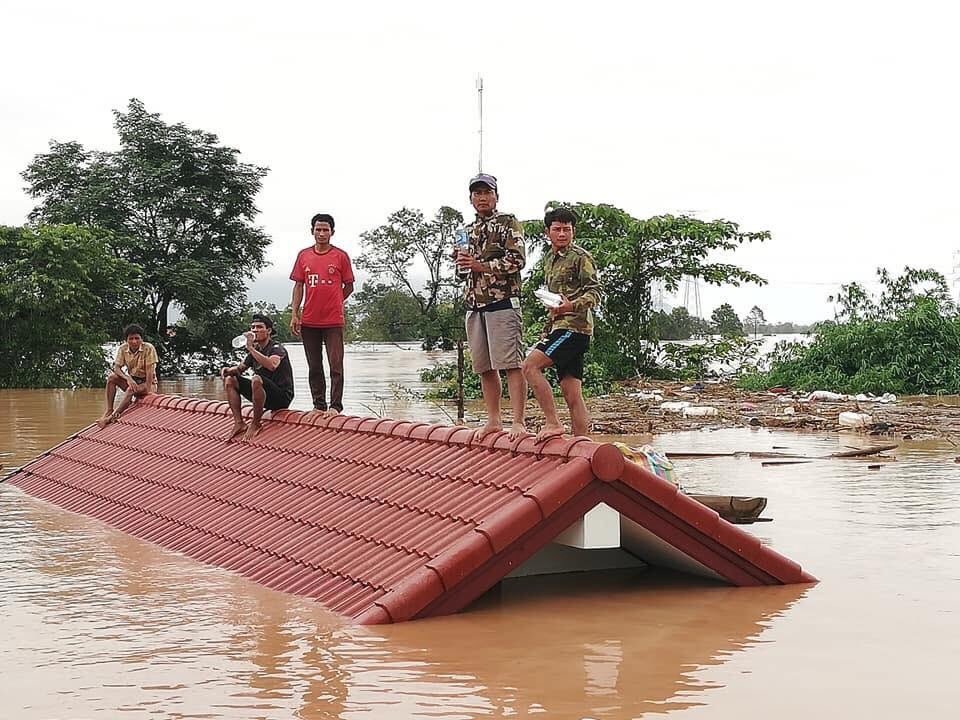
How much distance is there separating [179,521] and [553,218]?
3.73 meters

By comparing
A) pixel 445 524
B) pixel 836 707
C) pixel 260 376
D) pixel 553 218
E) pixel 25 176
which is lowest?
pixel 836 707

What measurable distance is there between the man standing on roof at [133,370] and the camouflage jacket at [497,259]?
6.44 m

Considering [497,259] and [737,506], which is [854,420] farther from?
[497,259]

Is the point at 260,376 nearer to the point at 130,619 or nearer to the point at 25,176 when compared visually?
the point at 130,619

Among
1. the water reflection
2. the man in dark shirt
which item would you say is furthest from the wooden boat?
the man in dark shirt

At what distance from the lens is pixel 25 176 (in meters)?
40.9

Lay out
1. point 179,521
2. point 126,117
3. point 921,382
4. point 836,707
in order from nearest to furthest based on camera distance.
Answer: point 836,707, point 179,521, point 921,382, point 126,117

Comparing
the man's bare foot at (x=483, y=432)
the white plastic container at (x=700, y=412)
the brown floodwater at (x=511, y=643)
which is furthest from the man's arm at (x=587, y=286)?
the white plastic container at (x=700, y=412)

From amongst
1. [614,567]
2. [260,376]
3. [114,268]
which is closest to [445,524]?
[614,567]

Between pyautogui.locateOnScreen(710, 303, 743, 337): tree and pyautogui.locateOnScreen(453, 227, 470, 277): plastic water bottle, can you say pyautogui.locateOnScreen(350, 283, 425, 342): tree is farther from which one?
pyautogui.locateOnScreen(453, 227, 470, 277): plastic water bottle

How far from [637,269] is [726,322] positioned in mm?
3649

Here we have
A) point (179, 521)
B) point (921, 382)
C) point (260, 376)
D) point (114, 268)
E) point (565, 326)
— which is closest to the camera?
point (565, 326)

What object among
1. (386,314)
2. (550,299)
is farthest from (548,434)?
(386,314)

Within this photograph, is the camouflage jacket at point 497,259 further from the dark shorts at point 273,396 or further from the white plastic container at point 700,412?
the white plastic container at point 700,412
